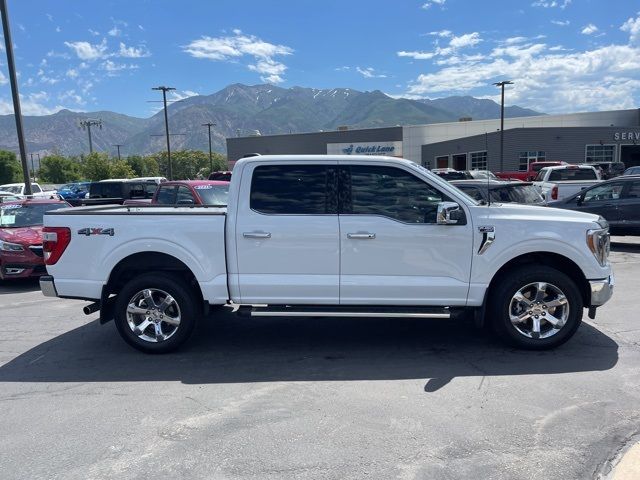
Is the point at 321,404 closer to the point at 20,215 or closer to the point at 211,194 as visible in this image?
the point at 211,194

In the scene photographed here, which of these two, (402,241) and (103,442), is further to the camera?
(402,241)

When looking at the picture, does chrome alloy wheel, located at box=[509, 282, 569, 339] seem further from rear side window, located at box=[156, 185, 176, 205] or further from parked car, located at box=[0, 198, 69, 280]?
rear side window, located at box=[156, 185, 176, 205]

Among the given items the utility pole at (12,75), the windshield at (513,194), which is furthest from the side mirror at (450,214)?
the utility pole at (12,75)

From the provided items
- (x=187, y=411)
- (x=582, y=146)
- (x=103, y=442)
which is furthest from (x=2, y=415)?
(x=582, y=146)

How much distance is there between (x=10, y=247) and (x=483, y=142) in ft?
148

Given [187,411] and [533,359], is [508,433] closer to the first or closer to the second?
[533,359]

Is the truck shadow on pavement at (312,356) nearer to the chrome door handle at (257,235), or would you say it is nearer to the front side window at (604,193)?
the chrome door handle at (257,235)

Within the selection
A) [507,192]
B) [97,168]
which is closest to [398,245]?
[507,192]

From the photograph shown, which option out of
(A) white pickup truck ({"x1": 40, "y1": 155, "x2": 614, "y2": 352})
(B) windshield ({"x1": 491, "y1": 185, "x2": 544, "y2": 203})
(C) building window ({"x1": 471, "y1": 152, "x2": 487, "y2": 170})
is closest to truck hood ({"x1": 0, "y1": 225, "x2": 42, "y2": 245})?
(A) white pickup truck ({"x1": 40, "y1": 155, "x2": 614, "y2": 352})

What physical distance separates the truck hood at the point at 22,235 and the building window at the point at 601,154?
47.2m

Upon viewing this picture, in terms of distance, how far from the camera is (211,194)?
11.9 metres

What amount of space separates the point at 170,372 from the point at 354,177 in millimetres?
2618

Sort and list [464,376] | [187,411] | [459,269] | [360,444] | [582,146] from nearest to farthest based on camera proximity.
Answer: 1. [360,444]
2. [187,411]
3. [464,376]
4. [459,269]
5. [582,146]

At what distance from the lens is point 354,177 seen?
16.7 ft
